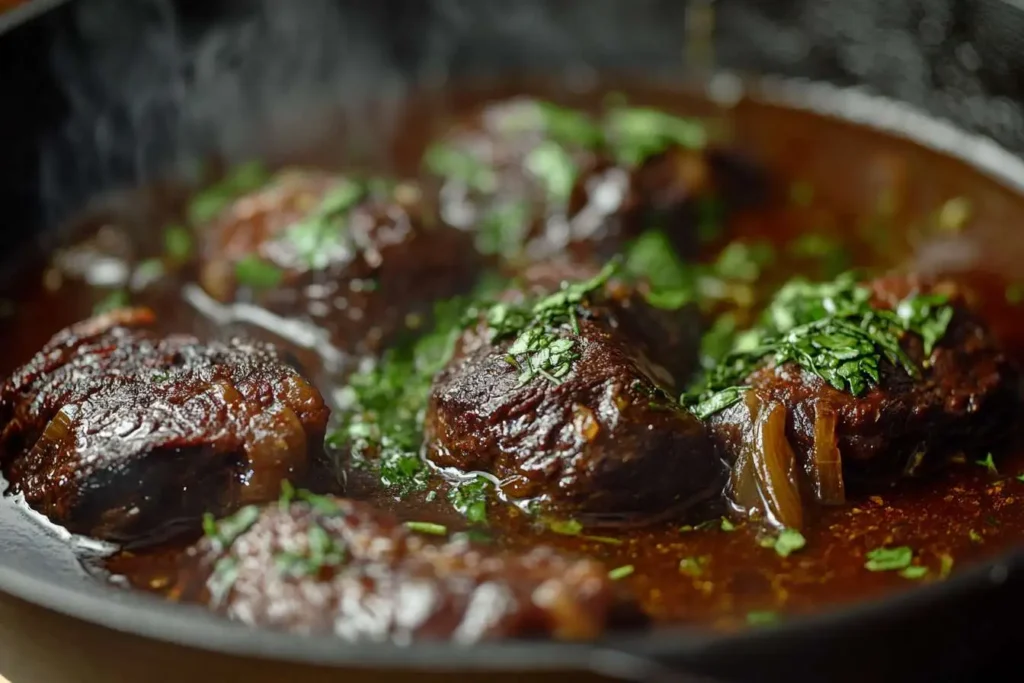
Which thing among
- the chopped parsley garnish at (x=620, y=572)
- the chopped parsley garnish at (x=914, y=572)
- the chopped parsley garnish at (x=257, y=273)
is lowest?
the chopped parsley garnish at (x=914, y=572)

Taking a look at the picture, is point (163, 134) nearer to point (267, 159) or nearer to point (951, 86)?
point (267, 159)

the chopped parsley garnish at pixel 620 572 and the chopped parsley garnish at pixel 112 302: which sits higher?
the chopped parsley garnish at pixel 112 302

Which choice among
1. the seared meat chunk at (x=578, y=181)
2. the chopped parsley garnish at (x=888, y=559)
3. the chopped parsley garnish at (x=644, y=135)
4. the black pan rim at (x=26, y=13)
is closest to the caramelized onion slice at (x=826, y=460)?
the chopped parsley garnish at (x=888, y=559)

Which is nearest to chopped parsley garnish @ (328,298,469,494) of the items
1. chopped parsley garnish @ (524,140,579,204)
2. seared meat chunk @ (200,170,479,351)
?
seared meat chunk @ (200,170,479,351)

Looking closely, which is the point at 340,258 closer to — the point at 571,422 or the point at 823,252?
the point at 571,422

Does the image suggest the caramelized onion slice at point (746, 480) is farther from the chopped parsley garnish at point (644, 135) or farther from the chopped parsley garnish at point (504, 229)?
the chopped parsley garnish at point (644, 135)

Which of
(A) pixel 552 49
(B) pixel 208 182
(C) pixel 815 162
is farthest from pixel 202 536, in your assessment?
(A) pixel 552 49

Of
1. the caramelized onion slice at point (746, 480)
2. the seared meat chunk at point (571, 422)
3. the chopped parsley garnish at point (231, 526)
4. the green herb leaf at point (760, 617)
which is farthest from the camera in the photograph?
the caramelized onion slice at point (746, 480)

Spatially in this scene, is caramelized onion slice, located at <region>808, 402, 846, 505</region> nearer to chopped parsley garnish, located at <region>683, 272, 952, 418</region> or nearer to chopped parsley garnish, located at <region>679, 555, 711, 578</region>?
chopped parsley garnish, located at <region>683, 272, 952, 418</region>
